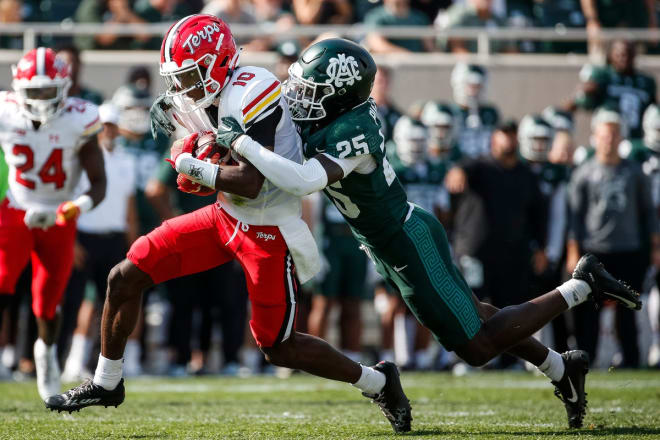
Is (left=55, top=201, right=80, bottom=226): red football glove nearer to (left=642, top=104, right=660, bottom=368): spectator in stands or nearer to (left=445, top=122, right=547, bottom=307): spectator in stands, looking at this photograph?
(left=445, top=122, right=547, bottom=307): spectator in stands

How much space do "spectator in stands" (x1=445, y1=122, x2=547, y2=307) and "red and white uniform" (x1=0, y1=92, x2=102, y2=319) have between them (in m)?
3.12

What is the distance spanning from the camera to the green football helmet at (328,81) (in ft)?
14.1

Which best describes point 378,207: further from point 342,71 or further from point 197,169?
point 197,169

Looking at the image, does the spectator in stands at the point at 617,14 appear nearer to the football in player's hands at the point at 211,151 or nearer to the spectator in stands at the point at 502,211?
the spectator in stands at the point at 502,211

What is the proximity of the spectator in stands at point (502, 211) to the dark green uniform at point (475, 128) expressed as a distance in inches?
28.2

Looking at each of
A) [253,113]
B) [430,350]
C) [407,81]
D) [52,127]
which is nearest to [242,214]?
[253,113]

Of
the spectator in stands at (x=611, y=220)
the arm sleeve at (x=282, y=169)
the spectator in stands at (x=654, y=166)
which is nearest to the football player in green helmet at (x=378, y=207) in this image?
the arm sleeve at (x=282, y=169)

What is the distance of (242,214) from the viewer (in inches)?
174

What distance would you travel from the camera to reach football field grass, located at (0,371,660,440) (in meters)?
4.54

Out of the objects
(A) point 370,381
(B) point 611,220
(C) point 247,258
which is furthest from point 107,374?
(B) point 611,220

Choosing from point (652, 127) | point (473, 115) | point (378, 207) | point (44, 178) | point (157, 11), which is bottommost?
point (378, 207)

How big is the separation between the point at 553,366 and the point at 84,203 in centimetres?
244

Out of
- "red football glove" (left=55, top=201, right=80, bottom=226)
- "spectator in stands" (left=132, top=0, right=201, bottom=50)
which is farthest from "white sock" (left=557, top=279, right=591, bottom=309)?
"spectator in stands" (left=132, top=0, right=201, bottom=50)

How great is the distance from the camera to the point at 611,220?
795cm
